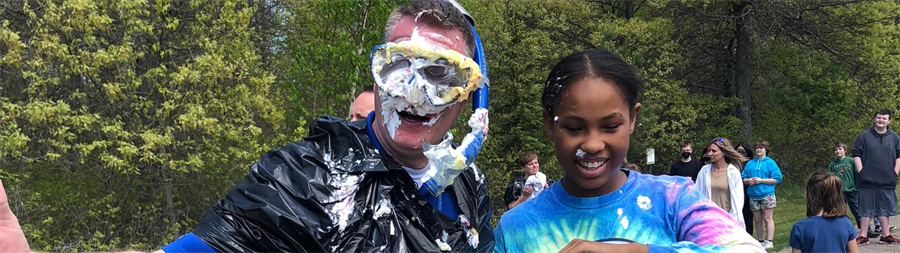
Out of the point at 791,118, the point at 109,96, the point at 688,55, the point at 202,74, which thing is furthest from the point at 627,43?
the point at 109,96

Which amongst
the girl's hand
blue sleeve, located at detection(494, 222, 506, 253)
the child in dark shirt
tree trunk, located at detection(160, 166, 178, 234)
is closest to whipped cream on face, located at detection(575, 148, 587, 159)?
blue sleeve, located at detection(494, 222, 506, 253)

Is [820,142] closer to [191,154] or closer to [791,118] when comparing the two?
[791,118]

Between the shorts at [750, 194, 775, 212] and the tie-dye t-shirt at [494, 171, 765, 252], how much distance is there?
22.5 ft

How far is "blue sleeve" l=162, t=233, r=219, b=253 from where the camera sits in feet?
5.50

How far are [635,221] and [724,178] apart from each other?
5.73 m

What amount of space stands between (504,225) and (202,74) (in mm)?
8170

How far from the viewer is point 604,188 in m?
1.95

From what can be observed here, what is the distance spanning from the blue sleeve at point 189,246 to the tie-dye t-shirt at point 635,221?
2.86ft

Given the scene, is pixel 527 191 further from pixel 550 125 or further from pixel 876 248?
pixel 876 248

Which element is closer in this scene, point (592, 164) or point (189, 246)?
point (189, 246)

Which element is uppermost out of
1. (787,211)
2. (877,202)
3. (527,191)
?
(527,191)

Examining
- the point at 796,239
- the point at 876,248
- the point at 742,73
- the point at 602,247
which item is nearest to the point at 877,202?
the point at 876,248

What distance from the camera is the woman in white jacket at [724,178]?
6.94m

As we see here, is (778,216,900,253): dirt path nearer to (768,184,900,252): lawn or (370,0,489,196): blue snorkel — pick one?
(768,184,900,252): lawn
